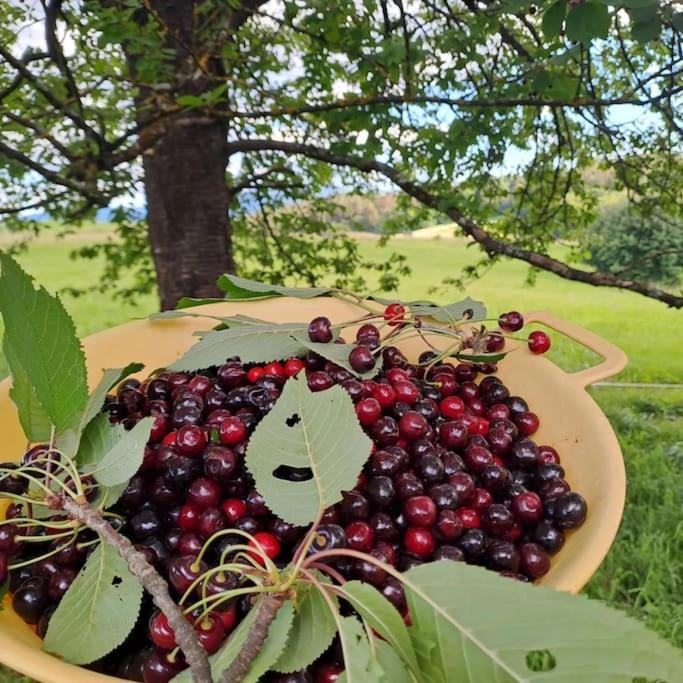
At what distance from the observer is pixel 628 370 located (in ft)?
15.1

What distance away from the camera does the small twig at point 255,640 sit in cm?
59

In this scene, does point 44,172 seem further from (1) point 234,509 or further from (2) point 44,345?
(1) point 234,509

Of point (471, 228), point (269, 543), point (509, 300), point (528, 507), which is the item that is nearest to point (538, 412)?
point (528, 507)

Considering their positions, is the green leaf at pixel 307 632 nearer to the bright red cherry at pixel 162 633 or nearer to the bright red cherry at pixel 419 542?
the bright red cherry at pixel 162 633

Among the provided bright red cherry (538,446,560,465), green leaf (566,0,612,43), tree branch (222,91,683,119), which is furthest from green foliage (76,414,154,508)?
tree branch (222,91,683,119)

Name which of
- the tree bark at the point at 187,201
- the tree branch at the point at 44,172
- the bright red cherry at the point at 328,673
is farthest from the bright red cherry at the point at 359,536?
the tree bark at the point at 187,201

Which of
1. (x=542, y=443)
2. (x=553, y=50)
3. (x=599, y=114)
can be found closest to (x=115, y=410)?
(x=542, y=443)

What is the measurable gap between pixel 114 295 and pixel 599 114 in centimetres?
239

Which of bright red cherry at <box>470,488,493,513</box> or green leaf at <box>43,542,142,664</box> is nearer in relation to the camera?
green leaf at <box>43,542,142,664</box>

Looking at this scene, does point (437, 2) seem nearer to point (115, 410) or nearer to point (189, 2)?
point (189, 2)

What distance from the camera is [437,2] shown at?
124 inches

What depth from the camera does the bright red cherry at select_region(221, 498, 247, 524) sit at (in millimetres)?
866

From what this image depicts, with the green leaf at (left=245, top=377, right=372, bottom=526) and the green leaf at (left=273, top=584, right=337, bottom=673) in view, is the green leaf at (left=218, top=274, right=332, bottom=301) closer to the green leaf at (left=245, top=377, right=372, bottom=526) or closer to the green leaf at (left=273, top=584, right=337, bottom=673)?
the green leaf at (left=245, top=377, right=372, bottom=526)

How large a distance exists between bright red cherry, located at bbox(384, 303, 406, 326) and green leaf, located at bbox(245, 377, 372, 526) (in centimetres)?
42
